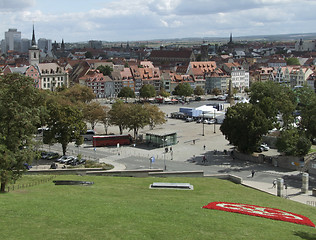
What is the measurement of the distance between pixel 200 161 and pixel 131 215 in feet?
101

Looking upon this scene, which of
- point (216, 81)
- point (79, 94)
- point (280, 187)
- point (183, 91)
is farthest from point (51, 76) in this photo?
point (280, 187)

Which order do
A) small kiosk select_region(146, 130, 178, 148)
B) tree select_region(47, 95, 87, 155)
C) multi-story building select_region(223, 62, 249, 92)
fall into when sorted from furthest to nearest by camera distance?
multi-story building select_region(223, 62, 249, 92) < small kiosk select_region(146, 130, 178, 148) < tree select_region(47, 95, 87, 155)

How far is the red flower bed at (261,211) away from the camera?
3105 centimetres

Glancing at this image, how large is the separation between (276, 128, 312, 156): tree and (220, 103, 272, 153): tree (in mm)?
3168

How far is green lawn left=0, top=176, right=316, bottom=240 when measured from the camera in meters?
24.7

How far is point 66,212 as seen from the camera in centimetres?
2847

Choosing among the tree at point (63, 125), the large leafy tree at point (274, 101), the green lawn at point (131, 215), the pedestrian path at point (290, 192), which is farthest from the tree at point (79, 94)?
the green lawn at point (131, 215)

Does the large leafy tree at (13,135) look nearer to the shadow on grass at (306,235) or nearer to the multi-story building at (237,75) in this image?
the shadow on grass at (306,235)

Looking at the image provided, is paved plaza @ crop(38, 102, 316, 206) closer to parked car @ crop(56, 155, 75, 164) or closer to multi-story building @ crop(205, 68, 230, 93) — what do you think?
parked car @ crop(56, 155, 75, 164)

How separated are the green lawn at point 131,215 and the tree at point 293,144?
52.2 ft

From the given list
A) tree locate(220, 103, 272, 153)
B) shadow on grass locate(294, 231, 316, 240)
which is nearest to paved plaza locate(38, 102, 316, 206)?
tree locate(220, 103, 272, 153)

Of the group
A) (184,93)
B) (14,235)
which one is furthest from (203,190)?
(184,93)

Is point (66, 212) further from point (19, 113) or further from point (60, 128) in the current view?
point (60, 128)

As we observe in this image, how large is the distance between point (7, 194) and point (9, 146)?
3935mm
